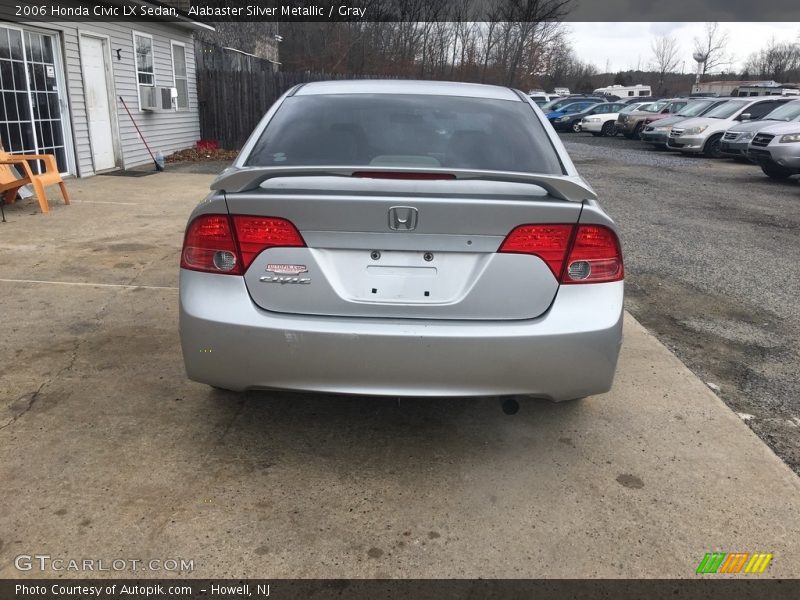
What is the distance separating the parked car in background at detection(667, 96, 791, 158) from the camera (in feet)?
58.4

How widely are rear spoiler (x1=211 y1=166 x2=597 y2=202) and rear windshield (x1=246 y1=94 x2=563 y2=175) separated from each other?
492 mm

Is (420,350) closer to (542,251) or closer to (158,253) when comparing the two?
(542,251)

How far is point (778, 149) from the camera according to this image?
504 inches

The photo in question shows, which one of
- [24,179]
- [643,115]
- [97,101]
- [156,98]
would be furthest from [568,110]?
[24,179]

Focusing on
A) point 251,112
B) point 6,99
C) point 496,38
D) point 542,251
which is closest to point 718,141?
point 251,112

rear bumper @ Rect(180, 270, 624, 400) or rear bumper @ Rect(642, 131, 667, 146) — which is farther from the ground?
rear bumper @ Rect(180, 270, 624, 400)

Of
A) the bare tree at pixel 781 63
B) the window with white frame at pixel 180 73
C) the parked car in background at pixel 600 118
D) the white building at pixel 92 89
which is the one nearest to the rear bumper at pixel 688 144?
the parked car in background at pixel 600 118

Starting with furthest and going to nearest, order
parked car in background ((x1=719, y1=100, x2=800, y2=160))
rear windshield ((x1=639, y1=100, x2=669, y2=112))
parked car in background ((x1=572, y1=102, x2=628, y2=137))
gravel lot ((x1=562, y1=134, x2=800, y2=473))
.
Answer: parked car in background ((x1=572, y1=102, x2=628, y2=137))
rear windshield ((x1=639, y1=100, x2=669, y2=112))
parked car in background ((x1=719, y1=100, x2=800, y2=160))
gravel lot ((x1=562, y1=134, x2=800, y2=473))

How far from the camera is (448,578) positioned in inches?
88.4

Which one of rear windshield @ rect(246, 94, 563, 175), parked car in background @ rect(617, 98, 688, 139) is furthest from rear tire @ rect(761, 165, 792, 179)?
rear windshield @ rect(246, 94, 563, 175)

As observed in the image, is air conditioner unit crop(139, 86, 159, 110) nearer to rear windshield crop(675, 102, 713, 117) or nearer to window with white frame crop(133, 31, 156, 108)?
window with white frame crop(133, 31, 156, 108)

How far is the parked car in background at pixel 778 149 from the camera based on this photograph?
12641 mm

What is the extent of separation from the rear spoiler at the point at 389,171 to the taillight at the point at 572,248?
14cm

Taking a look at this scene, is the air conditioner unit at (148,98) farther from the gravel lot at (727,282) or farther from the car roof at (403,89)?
the car roof at (403,89)
